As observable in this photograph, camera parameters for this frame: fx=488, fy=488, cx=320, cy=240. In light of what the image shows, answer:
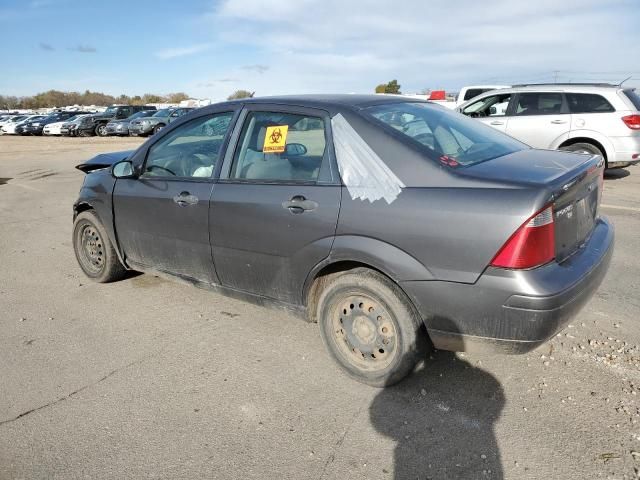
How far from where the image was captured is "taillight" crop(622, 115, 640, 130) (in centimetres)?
870

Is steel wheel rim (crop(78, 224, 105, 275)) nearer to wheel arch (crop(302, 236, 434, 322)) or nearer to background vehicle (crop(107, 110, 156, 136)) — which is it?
wheel arch (crop(302, 236, 434, 322))

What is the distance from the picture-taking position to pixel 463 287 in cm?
248

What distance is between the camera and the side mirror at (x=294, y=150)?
3179mm

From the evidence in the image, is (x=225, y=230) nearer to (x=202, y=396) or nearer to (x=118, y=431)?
(x=202, y=396)

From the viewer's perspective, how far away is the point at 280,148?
3256mm

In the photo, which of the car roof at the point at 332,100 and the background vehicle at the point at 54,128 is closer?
the car roof at the point at 332,100

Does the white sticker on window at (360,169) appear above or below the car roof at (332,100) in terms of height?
below

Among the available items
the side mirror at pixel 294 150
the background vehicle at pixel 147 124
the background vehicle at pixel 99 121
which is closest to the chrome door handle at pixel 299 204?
the side mirror at pixel 294 150

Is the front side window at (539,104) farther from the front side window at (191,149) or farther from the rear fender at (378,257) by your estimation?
the rear fender at (378,257)

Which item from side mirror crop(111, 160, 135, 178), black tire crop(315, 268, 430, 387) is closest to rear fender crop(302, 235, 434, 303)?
black tire crop(315, 268, 430, 387)

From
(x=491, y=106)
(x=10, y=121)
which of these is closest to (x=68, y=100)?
(x=10, y=121)

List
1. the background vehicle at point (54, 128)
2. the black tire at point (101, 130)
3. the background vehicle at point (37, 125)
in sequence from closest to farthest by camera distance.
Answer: the black tire at point (101, 130), the background vehicle at point (54, 128), the background vehicle at point (37, 125)

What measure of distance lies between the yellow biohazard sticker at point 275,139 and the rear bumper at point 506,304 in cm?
128

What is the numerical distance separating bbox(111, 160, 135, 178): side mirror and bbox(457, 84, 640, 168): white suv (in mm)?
7882
